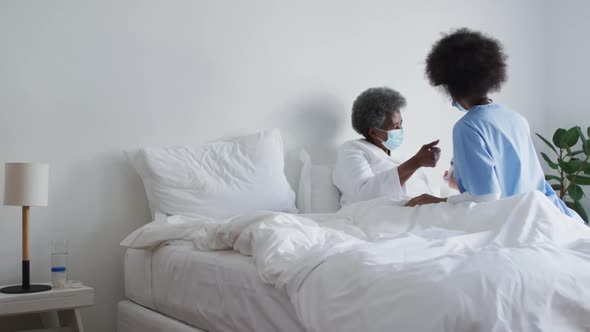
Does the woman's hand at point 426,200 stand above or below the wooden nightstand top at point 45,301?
above

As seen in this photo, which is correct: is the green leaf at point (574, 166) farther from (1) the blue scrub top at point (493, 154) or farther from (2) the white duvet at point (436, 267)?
(2) the white duvet at point (436, 267)

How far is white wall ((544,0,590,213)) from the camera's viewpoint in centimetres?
447

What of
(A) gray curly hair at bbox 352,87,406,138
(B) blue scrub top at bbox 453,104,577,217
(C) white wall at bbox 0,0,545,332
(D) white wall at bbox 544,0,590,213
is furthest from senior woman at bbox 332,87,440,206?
(D) white wall at bbox 544,0,590,213

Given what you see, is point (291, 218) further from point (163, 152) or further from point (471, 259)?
point (163, 152)

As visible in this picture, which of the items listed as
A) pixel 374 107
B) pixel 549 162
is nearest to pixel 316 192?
pixel 374 107

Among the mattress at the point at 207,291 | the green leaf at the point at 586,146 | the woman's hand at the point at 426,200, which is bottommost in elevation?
the mattress at the point at 207,291

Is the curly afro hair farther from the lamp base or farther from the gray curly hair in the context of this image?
the lamp base

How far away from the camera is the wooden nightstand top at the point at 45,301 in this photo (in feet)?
7.00

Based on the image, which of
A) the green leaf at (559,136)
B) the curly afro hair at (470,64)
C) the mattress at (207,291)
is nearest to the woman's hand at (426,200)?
the curly afro hair at (470,64)

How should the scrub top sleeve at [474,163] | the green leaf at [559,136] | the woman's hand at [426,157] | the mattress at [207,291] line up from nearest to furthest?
1. the mattress at [207,291]
2. the scrub top sleeve at [474,163]
3. the woman's hand at [426,157]
4. the green leaf at [559,136]

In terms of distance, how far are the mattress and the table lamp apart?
14.4 inches

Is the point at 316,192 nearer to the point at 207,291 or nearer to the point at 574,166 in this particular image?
the point at 207,291

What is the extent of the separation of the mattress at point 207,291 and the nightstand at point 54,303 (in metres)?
0.23

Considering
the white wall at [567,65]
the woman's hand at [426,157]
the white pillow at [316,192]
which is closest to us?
the woman's hand at [426,157]
